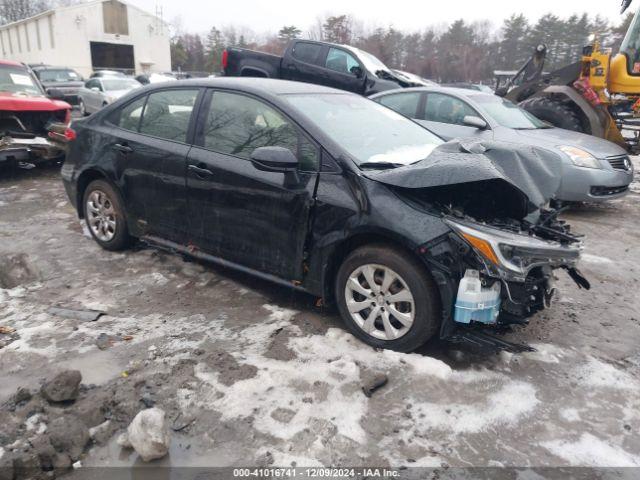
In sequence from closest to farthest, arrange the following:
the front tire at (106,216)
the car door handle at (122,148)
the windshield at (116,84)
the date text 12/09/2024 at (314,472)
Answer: the date text 12/09/2024 at (314,472) → the car door handle at (122,148) → the front tire at (106,216) → the windshield at (116,84)

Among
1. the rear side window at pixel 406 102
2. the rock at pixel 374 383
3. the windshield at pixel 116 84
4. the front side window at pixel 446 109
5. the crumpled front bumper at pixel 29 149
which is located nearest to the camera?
the rock at pixel 374 383

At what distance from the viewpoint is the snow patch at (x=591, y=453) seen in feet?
7.91

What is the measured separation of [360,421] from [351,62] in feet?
30.3

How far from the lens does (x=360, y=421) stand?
2643 millimetres

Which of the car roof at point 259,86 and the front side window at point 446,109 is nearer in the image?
the car roof at point 259,86

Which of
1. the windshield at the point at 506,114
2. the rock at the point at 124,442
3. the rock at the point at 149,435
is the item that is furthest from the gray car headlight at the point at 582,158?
the rock at the point at 124,442

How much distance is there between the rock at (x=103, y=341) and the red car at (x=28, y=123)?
18.1ft

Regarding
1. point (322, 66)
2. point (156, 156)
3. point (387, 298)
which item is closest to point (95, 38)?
point (322, 66)

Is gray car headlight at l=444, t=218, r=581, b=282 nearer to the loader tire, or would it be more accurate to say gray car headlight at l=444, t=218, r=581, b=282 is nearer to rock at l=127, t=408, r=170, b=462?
rock at l=127, t=408, r=170, b=462

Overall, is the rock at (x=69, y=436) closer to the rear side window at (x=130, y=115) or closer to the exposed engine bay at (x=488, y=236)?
the exposed engine bay at (x=488, y=236)

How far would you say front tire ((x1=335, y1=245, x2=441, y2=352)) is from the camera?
3059mm

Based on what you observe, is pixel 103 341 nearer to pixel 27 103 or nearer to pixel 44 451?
pixel 44 451

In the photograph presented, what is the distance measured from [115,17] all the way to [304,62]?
3795 cm

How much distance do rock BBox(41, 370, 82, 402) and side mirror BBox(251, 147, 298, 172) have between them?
5.54 ft
